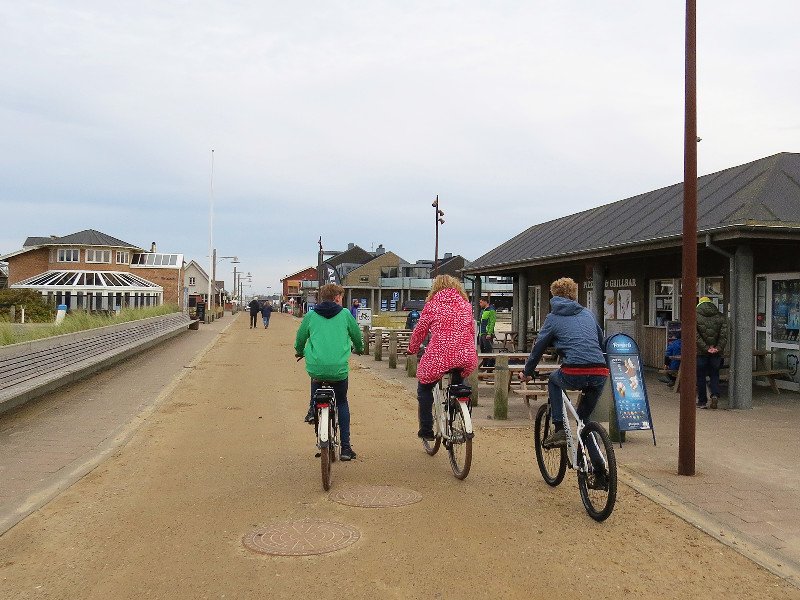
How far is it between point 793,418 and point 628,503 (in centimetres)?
551

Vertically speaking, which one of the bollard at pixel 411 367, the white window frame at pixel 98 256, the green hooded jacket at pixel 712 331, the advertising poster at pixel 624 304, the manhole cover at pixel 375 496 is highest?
the white window frame at pixel 98 256

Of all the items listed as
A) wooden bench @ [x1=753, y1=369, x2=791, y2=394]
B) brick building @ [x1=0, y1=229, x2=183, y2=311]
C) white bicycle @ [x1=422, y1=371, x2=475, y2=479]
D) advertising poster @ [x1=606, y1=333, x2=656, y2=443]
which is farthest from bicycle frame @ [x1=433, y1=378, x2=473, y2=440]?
brick building @ [x1=0, y1=229, x2=183, y2=311]

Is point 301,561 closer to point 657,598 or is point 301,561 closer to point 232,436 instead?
point 657,598

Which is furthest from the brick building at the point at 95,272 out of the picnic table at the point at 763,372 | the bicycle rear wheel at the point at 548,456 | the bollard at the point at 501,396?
the bicycle rear wheel at the point at 548,456

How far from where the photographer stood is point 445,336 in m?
6.49

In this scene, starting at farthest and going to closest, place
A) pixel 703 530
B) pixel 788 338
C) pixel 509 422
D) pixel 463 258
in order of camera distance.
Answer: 1. pixel 463 258
2. pixel 788 338
3. pixel 509 422
4. pixel 703 530

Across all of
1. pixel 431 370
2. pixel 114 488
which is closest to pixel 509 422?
pixel 431 370

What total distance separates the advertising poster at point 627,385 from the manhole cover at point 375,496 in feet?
10.3

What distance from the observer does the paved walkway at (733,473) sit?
481 centimetres

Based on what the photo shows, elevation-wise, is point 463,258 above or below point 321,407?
above

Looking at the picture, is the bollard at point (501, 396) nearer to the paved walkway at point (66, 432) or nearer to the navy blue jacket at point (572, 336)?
the navy blue jacket at point (572, 336)

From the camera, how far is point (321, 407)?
589cm

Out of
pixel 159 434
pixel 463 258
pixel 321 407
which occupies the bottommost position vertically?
pixel 159 434

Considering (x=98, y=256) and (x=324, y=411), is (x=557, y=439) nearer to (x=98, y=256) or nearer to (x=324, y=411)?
(x=324, y=411)
